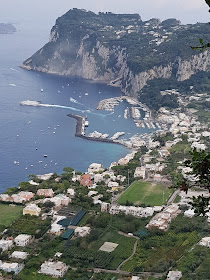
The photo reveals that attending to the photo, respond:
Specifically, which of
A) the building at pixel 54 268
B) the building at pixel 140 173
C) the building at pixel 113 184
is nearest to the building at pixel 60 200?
the building at pixel 113 184

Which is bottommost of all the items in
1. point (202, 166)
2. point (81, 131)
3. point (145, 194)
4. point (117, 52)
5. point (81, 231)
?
point (81, 131)

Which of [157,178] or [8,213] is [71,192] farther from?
[157,178]

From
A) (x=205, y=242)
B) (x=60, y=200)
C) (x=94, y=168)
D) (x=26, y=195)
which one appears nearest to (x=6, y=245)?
(x=60, y=200)

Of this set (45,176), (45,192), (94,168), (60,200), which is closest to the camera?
(60,200)

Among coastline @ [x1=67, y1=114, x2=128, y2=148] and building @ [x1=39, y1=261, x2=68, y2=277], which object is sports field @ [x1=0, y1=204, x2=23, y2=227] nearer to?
building @ [x1=39, y1=261, x2=68, y2=277]

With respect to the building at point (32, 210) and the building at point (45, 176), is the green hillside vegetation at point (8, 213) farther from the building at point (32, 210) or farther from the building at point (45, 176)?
the building at point (45, 176)
